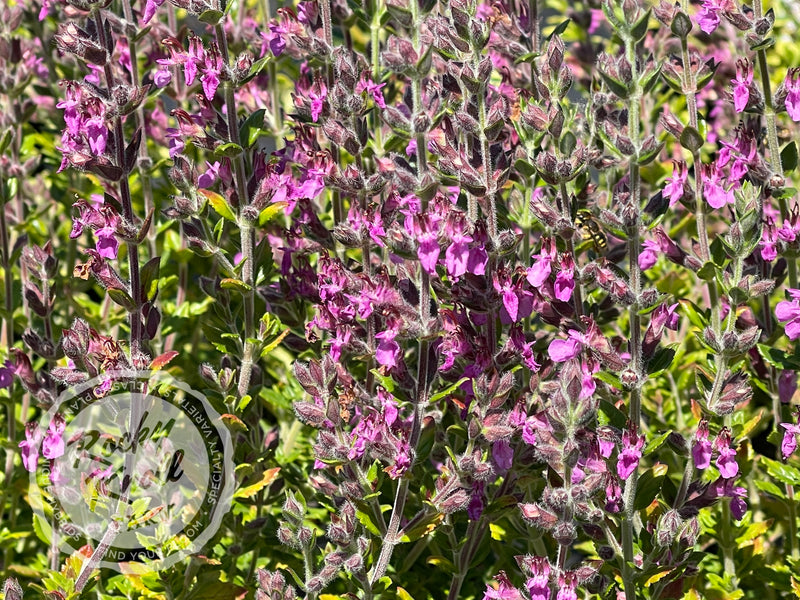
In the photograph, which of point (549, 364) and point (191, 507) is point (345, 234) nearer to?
point (549, 364)

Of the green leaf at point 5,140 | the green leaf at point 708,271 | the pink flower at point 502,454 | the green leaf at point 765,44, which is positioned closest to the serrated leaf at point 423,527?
the pink flower at point 502,454

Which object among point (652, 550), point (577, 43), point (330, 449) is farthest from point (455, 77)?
point (577, 43)

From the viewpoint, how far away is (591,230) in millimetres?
2430

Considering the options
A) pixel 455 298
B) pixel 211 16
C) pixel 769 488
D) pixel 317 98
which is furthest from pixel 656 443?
pixel 211 16

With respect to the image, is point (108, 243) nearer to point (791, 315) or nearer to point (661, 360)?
point (661, 360)

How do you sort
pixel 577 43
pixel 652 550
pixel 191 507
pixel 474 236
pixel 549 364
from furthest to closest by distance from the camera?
pixel 577 43 → pixel 191 507 → pixel 549 364 → pixel 652 550 → pixel 474 236

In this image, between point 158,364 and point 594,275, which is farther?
point 158,364

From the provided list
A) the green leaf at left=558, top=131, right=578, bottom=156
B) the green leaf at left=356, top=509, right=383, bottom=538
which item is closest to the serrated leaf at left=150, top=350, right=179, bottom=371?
the green leaf at left=356, top=509, right=383, bottom=538

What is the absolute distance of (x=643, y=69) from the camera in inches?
81.4

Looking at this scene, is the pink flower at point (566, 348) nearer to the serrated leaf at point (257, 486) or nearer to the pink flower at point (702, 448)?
the pink flower at point (702, 448)

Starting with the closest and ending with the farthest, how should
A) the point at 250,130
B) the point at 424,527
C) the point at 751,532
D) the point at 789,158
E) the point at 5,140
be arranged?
1. the point at 424,527
2. the point at 250,130
3. the point at 789,158
4. the point at 751,532
5. the point at 5,140

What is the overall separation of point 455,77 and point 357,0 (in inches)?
24.6
